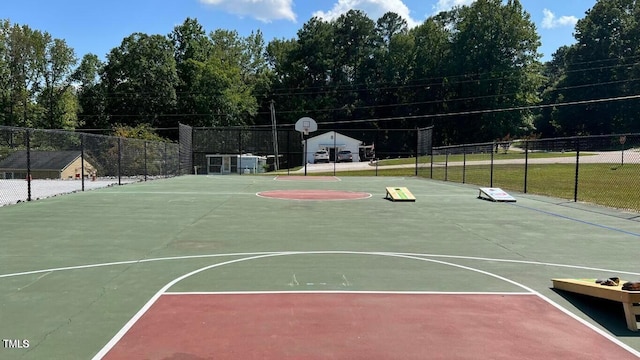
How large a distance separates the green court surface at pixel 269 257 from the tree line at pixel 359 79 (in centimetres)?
5249

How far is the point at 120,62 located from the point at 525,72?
2218 inches

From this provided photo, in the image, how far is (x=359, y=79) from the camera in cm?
7569

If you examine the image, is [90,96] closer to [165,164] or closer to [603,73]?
[165,164]

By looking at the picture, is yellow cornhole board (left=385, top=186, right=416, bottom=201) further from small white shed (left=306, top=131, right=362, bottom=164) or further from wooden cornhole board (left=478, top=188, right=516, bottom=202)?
small white shed (left=306, top=131, right=362, bottom=164)

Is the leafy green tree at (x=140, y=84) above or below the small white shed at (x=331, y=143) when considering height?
above

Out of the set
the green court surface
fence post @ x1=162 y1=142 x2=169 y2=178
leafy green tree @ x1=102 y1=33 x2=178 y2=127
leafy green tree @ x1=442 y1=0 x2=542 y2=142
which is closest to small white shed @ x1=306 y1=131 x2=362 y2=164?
leafy green tree @ x1=442 y1=0 x2=542 y2=142

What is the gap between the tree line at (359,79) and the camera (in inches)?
2389

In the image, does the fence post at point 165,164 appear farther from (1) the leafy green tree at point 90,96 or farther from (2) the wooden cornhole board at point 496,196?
(1) the leafy green tree at point 90,96

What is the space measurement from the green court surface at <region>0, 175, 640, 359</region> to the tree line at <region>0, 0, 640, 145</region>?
2067 inches

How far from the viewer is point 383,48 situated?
76438 millimetres

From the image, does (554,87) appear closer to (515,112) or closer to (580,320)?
(515,112)

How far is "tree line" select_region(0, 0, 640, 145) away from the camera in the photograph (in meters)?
60.7

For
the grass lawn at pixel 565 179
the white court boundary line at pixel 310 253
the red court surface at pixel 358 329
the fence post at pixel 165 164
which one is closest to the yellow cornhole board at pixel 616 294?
the white court boundary line at pixel 310 253

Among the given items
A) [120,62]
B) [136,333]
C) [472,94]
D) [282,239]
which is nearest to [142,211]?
[282,239]
